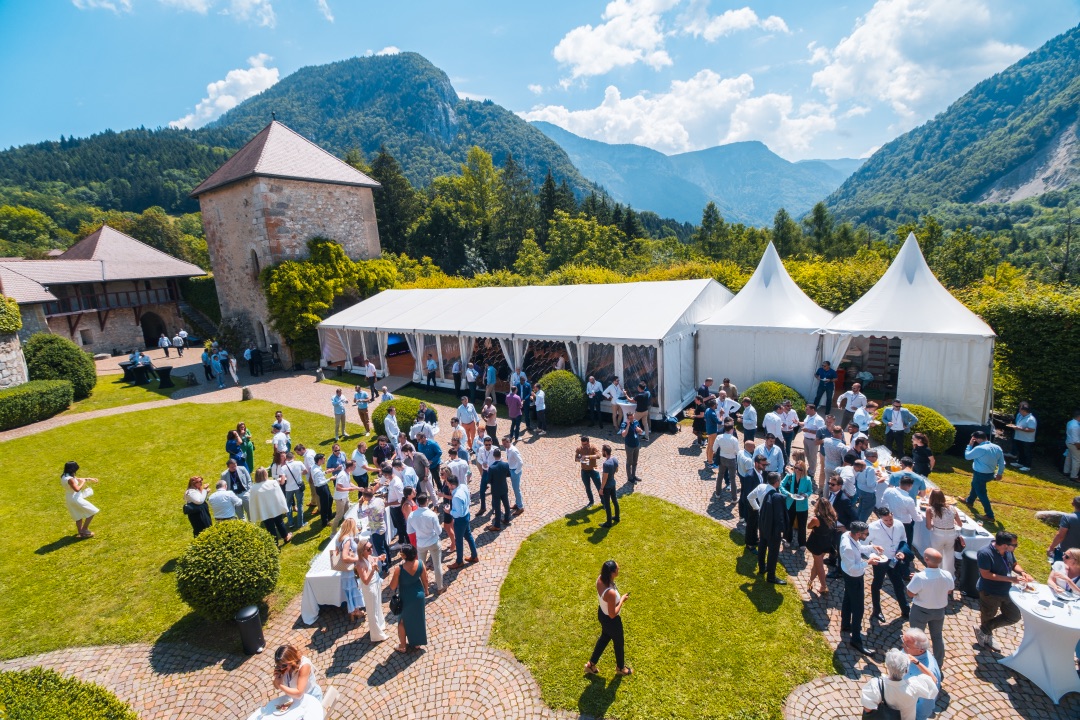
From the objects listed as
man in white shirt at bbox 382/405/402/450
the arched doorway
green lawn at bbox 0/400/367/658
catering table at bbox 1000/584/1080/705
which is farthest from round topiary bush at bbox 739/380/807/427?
A: the arched doorway

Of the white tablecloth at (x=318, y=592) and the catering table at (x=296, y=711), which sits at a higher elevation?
the catering table at (x=296, y=711)

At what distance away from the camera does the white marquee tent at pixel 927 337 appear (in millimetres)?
10430

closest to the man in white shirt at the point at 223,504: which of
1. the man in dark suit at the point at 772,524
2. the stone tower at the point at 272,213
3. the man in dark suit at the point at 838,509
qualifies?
the man in dark suit at the point at 772,524

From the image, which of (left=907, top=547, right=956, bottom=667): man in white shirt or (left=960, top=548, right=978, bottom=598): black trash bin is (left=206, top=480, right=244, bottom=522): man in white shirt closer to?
(left=907, top=547, right=956, bottom=667): man in white shirt

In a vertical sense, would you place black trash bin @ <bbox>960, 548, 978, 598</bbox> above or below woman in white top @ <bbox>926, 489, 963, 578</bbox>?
below

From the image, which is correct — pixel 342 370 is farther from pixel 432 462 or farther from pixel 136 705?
pixel 136 705

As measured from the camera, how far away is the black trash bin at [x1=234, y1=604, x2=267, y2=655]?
5.48 meters

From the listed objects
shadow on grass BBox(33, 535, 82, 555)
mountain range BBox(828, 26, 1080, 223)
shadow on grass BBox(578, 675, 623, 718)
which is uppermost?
mountain range BBox(828, 26, 1080, 223)

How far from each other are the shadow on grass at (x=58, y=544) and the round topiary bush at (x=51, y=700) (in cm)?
552

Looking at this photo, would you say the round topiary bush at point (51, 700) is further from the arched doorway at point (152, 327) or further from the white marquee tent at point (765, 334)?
the arched doorway at point (152, 327)

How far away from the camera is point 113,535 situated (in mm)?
8234

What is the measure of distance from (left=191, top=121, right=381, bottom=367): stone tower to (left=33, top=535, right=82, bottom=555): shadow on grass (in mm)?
14344

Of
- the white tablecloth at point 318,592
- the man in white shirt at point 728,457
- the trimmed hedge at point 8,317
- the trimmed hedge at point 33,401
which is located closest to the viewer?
the white tablecloth at point 318,592

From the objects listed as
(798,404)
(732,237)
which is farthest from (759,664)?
(732,237)
